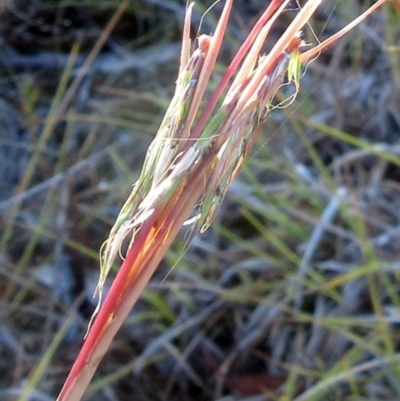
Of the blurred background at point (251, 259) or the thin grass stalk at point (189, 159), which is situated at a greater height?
the thin grass stalk at point (189, 159)

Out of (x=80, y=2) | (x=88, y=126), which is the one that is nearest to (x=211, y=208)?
(x=88, y=126)

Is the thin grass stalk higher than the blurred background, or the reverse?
the thin grass stalk

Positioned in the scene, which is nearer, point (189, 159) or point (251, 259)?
Result: point (189, 159)

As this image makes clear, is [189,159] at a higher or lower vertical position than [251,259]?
higher

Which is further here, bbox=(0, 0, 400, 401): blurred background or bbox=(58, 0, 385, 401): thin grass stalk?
bbox=(0, 0, 400, 401): blurred background

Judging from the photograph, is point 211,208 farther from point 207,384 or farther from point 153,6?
point 153,6
